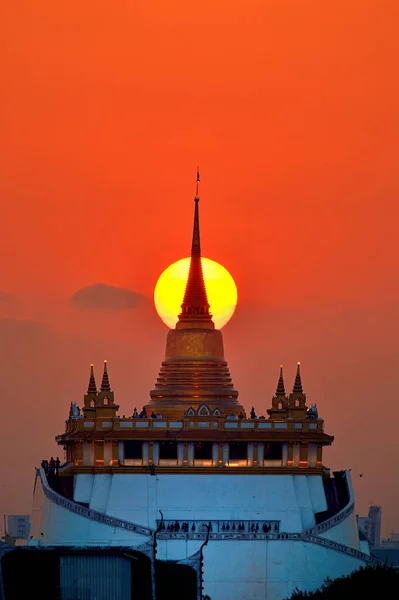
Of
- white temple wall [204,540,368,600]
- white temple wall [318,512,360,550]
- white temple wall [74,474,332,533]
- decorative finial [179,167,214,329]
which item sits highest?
decorative finial [179,167,214,329]

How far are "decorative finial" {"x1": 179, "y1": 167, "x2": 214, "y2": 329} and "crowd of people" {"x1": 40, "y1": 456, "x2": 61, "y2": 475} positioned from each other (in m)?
11.6

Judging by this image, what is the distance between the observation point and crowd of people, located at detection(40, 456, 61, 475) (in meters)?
176

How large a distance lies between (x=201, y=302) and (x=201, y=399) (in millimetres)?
7251

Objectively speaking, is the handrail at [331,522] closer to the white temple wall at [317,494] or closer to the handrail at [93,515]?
the white temple wall at [317,494]

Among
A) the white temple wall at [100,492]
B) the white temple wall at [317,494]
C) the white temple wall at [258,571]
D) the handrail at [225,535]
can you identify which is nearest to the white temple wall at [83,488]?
the white temple wall at [100,492]

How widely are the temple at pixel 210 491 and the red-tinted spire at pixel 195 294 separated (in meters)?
4.54

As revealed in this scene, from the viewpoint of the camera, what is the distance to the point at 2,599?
149 meters

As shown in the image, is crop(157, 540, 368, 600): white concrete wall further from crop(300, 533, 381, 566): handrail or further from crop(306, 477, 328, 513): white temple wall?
crop(306, 477, 328, 513): white temple wall

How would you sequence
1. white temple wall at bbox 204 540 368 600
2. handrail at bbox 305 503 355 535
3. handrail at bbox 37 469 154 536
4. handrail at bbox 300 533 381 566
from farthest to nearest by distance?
1. handrail at bbox 305 503 355 535
2. handrail at bbox 300 533 381 566
3. handrail at bbox 37 469 154 536
4. white temple wall at bbox 204 540 368 600

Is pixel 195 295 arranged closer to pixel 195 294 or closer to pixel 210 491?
pixel 195 294

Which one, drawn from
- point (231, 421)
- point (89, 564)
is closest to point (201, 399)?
point (231, 421)

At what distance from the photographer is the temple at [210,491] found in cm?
16588


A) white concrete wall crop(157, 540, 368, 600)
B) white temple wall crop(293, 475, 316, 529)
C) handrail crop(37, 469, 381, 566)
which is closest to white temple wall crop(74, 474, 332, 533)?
white temple wall crop(293, 475, 316, 529)

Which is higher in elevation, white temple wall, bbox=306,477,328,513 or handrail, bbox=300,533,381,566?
white temple wall, bbox=306,477,328,513
